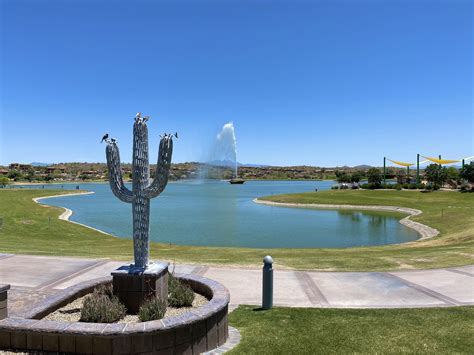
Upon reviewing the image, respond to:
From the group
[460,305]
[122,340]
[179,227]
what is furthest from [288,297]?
[179,227]

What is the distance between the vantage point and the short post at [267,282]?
8273 millimetres

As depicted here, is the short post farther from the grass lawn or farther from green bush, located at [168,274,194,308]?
the grass lawn

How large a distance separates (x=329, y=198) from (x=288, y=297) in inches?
2375

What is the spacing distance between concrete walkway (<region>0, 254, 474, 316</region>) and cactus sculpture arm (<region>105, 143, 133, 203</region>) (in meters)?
3.35

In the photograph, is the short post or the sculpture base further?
the short post

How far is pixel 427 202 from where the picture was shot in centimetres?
5703

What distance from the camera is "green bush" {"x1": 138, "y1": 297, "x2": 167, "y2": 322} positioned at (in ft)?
21.7

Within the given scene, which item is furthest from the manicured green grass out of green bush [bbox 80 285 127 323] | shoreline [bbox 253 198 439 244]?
shoreline [bbox 253 198 439 244]

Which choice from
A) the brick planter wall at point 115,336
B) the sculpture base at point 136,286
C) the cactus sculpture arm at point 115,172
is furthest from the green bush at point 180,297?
the cactus sculpture arm at point 115,172

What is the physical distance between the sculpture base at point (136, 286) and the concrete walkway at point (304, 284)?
241 cm

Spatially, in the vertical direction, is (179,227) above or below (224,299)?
below

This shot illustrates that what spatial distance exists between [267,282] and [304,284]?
2.75 metres

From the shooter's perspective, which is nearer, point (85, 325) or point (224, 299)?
point (85, 325)

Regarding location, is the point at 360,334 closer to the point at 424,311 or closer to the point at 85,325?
the point at 424,311
